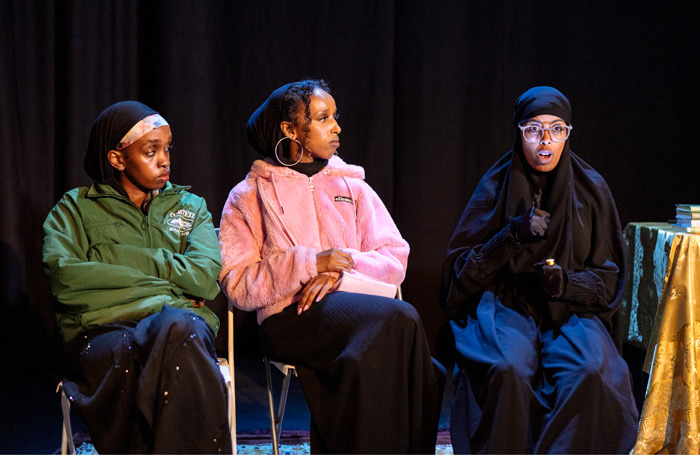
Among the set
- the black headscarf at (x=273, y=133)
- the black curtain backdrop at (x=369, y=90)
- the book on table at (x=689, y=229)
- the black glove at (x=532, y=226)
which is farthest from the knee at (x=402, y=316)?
the black curtain backdrop at (x=369, y=90)

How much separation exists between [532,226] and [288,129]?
46.3 inches

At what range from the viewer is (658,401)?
3.04 metres

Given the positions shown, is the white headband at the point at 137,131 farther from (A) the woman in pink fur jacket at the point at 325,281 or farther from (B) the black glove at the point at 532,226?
(B) the black glove at the point at 532,226

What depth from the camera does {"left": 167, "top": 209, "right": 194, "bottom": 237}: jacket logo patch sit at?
2930 millimetres

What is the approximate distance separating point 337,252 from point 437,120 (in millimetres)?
1943

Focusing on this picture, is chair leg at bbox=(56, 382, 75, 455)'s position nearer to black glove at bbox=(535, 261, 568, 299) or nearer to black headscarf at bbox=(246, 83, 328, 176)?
black headscarf at bbox=(246, 83, 328, 176)

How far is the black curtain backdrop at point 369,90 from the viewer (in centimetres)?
410

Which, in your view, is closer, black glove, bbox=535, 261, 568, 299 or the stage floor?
black glove, bbox=535, 261, 568, 299

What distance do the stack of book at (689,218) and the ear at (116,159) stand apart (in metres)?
2.49

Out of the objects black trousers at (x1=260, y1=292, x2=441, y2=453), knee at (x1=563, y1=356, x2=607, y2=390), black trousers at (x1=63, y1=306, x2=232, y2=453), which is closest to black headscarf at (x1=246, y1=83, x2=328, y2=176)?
black trousers at (x1=260, y1=292, x2=441, y2=453)

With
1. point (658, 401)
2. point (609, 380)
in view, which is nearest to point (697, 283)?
point (658, 401)

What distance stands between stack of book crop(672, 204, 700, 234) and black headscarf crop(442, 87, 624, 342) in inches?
19.4

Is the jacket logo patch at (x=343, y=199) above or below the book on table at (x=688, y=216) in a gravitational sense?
above

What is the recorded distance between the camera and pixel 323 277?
9.41 ft
